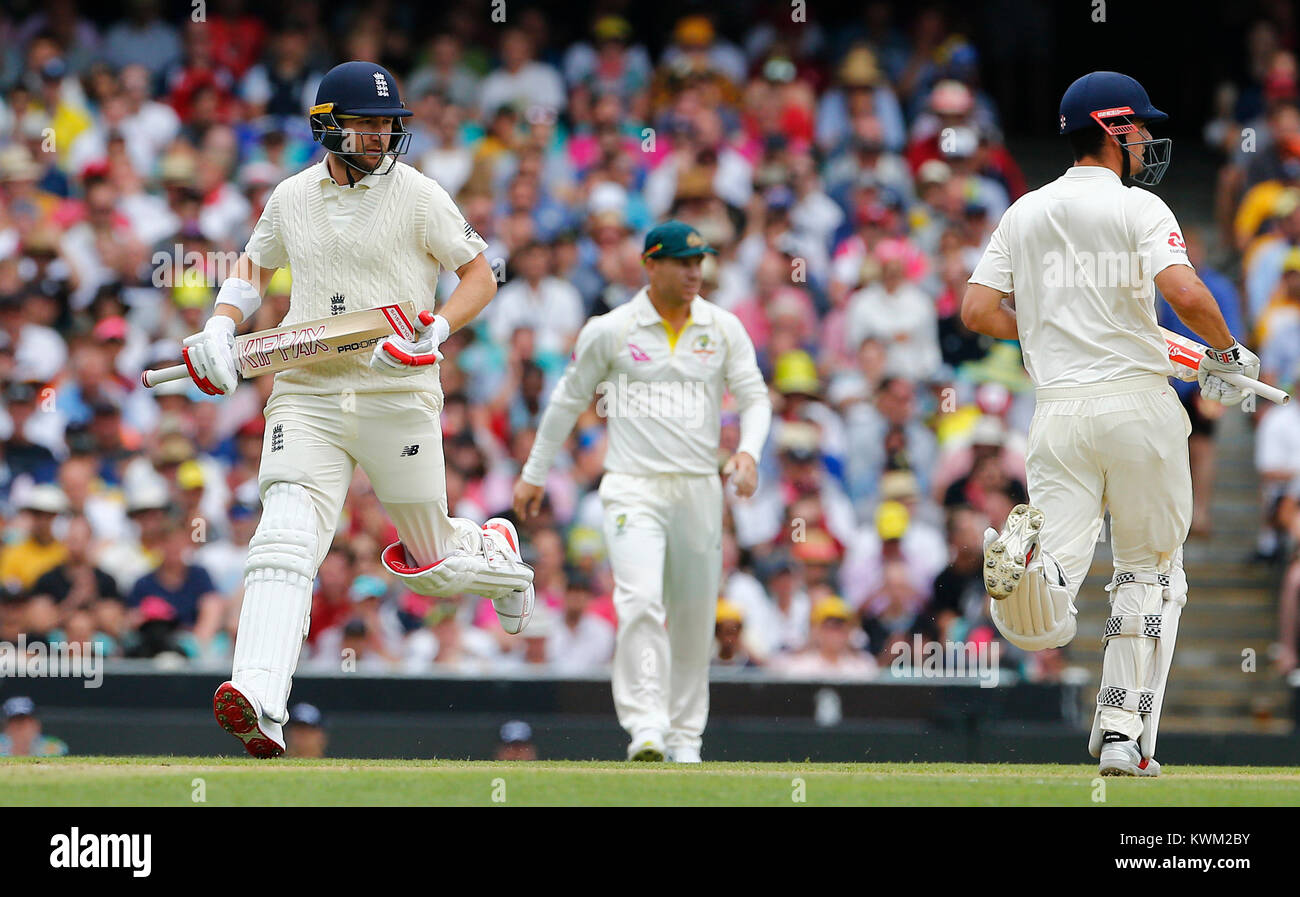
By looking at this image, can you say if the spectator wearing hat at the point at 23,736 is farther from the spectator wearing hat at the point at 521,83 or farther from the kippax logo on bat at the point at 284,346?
the spectator wearing hat at the point at 521,83

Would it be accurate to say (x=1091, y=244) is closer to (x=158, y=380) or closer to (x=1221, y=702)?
(x=158, y=380)

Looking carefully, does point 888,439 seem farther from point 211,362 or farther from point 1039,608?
point 211,362

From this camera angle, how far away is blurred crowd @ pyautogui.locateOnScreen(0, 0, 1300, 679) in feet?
41.1

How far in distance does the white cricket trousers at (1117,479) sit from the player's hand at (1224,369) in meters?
0.22

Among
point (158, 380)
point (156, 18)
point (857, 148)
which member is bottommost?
point (158, 380)

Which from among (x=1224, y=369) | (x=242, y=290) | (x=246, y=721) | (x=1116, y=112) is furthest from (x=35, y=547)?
(x=1224, y=369)

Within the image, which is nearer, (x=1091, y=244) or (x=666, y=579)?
(x=1091, y=244)

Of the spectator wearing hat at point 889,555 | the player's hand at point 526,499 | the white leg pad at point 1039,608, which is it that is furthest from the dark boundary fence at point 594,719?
the white leg pad at point 1039,608

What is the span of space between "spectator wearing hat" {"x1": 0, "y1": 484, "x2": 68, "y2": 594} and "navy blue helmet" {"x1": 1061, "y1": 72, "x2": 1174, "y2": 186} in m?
7.59

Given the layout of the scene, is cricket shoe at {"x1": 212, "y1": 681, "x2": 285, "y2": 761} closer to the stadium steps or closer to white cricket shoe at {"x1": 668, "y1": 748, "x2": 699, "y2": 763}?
white cricket shoe at {"x1": 668, "y1": 748, "x2": 699, "y2": 763}

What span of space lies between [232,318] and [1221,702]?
312 inches

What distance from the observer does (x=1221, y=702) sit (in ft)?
43.9

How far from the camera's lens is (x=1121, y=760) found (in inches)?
298
